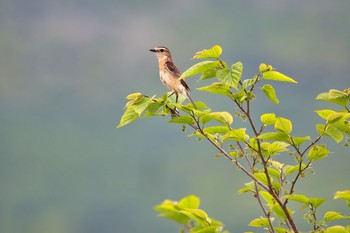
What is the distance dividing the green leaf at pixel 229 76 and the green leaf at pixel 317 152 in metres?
0.66

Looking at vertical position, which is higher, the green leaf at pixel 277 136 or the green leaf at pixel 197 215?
the green leaf at pixel 277 136

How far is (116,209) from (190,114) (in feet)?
488

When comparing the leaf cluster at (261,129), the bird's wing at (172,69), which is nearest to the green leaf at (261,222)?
the leaf cluster at (261,129)

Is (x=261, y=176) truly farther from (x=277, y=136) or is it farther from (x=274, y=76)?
(x=274, y=76)

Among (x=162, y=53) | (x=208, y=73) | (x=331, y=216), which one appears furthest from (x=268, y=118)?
(x=162, y=53)

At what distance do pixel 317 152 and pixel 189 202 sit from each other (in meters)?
1.48

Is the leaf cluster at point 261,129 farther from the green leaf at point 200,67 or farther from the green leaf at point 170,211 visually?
the green leaf at point 170,211

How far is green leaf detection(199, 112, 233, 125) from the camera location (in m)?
→ 3.93

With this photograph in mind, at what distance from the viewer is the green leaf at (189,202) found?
8.49ft

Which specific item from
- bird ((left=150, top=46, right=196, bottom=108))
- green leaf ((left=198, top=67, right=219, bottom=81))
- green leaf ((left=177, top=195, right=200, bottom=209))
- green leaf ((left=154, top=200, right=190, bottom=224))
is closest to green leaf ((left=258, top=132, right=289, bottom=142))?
green leaf ((left=198, top=67, right=219, bottom=81))

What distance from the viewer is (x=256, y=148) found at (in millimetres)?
3986

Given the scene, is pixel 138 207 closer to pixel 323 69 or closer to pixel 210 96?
pixel 210 96

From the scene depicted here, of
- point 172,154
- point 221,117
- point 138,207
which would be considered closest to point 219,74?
point 221,117

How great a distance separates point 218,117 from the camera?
4.01 m
